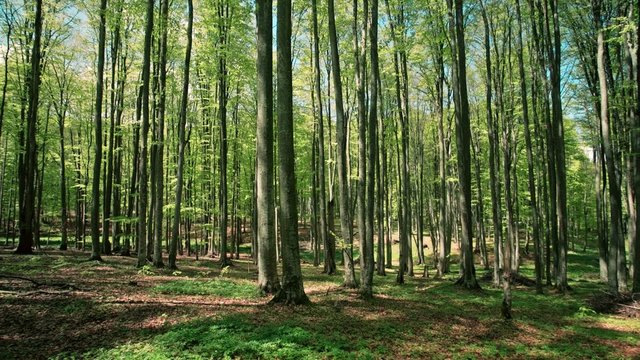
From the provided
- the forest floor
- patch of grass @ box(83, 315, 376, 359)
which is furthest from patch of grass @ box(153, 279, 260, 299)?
patch of grass @ box(83, 315, 376, 359)

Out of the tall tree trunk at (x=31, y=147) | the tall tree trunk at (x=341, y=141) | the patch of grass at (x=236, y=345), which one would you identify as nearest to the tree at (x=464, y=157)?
the tall tree trunk at (x=341, y=141)

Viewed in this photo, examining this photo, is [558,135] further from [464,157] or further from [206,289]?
[206,289]

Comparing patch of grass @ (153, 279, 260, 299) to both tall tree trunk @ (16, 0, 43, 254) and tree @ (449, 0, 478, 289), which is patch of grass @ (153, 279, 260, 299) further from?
tall tree trunk @ (16, 0, 43, 254)

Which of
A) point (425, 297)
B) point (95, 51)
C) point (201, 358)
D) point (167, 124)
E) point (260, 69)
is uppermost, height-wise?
point (95, 51)

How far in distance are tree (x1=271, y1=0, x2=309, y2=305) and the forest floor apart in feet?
1.48

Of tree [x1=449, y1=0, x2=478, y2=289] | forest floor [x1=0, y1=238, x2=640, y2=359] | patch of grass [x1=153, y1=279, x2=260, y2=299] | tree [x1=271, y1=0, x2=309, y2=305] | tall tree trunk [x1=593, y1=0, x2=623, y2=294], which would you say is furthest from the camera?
tree [x1=449, y1=0, x2=478, y2=289]

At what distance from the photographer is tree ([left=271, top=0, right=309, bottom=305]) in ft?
28.9

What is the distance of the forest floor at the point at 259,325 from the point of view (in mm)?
6031

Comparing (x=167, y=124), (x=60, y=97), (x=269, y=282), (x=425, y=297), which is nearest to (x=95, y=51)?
(x=60, y=97)

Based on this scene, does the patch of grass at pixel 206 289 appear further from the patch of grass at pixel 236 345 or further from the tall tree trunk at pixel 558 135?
the tall tree trunk at pixel 558 135

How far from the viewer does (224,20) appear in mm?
17141

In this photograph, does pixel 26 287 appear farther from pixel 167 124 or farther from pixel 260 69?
pixel 167 124

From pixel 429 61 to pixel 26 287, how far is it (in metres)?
21.0

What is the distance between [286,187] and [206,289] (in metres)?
4.44
